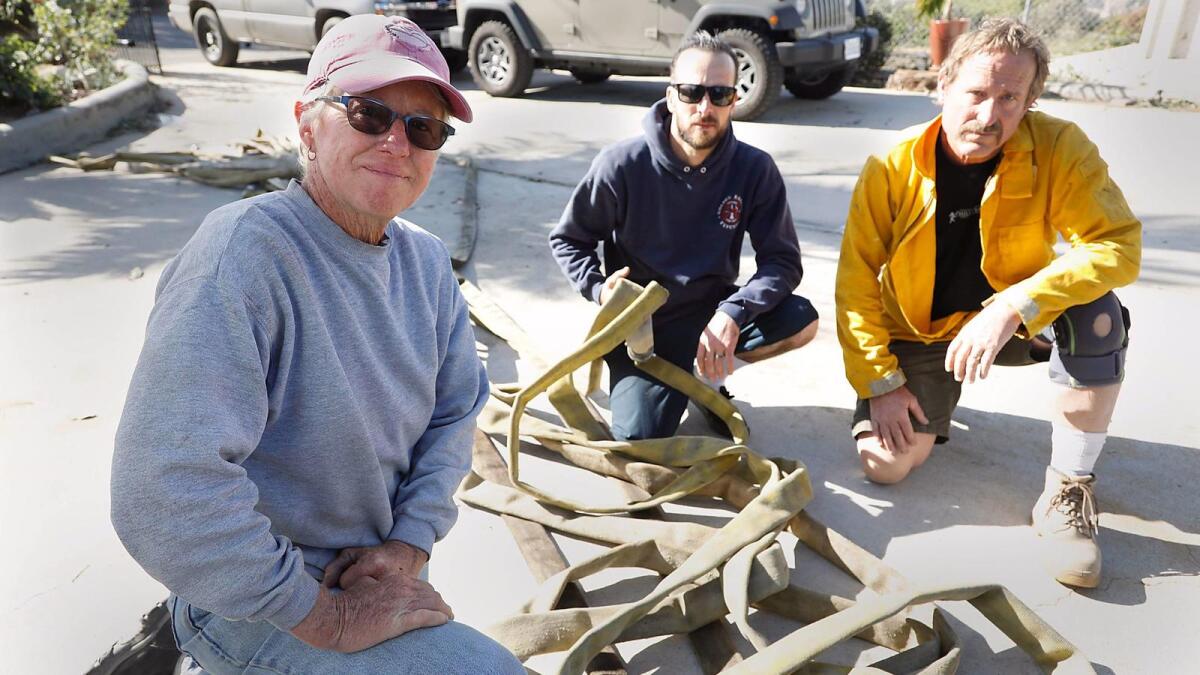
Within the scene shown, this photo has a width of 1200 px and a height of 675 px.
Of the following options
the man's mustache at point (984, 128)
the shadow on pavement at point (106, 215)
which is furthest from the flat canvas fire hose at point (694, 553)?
the shadow on pavement at point (106, 215)

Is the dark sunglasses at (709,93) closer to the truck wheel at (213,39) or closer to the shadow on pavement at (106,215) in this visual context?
the shadow on pavement at (106,215)

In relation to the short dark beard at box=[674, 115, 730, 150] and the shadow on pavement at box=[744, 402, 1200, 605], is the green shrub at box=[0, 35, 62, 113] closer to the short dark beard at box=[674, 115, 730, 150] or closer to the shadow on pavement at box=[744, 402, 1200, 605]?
the short dark beard at box=[674, 115, 730, 150]

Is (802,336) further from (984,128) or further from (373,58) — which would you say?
(373,58)

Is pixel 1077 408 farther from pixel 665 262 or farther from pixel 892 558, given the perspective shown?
pixel 665 262

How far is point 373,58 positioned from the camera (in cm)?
140

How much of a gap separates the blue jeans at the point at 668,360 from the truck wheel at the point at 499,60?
22.1 ft

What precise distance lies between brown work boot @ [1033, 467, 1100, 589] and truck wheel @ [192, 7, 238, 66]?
1141cm

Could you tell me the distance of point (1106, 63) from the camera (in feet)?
31.3

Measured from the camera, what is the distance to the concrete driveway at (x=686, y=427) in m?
2.16

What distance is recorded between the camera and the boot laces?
238 cm

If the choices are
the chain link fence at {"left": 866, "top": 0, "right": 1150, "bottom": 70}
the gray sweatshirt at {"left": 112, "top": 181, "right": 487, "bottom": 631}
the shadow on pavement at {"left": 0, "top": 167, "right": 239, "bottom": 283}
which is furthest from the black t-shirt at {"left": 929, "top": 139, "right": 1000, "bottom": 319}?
the chain link fence at {"left": 866, "top": 0, "right": 1150, "bottom": 70}

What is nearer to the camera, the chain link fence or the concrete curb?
the concrete curb

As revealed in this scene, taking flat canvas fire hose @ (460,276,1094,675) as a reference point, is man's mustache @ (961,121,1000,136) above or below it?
above

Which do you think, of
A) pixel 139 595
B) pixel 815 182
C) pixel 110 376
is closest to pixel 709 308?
pixel 139 595
